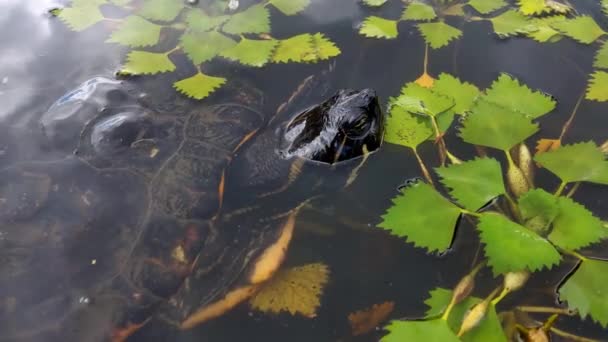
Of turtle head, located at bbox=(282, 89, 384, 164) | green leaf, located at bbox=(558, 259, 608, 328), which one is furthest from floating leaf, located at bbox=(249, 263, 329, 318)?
green leaf, located at bbox=(558, 259, 608, 328)

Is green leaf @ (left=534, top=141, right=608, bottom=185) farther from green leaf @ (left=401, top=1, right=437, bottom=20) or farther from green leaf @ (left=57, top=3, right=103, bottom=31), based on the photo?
green leaf @ (left=57, top=3, right=103, bottom=31)

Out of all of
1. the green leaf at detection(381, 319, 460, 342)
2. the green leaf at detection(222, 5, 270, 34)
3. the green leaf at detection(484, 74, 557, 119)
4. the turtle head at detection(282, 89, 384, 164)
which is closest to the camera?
the green leaf at detection(381, 319, 460, 342)

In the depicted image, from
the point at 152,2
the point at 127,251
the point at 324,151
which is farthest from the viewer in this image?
the point at 152,2

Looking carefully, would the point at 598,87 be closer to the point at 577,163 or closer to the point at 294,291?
the point at 577,163

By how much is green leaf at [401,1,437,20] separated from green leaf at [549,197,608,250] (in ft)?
2.42

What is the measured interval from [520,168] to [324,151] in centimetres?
43

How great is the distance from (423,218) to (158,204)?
531mm

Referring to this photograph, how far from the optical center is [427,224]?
3.13 feet

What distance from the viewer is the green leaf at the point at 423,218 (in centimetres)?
94

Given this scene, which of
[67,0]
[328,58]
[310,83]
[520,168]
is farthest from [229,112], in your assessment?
[67,0]

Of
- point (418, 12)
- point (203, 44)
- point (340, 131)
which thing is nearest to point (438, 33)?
point (418, 12)

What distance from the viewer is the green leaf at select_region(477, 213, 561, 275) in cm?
87

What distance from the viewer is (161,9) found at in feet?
4.92

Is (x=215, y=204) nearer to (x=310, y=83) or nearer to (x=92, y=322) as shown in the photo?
(x=92, y=322)
